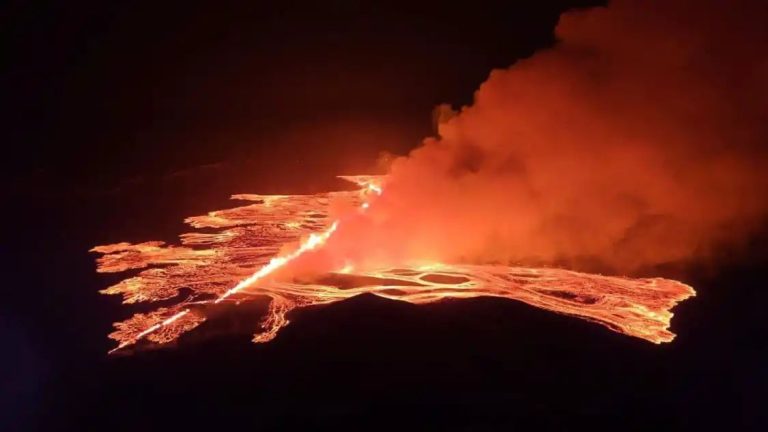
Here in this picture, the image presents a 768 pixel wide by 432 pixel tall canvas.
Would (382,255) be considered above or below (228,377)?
above

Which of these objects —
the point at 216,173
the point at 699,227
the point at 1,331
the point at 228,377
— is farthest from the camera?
the point at 216,173

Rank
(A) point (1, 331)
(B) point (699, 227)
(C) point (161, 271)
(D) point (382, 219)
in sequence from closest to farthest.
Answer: (A) point (1, 331) → (C) point (161, 271) → (D) point (382, 219) → (B) point (699, 227)

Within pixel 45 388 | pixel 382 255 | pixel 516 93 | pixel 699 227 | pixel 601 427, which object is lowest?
pixel 45 388

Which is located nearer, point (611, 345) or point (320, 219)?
point (611, 345)

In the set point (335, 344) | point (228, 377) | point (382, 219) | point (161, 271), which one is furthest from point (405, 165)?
point (228, 377)

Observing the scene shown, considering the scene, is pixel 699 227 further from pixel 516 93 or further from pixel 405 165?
pixel 405 165

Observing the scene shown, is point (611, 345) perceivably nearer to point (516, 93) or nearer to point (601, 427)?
point (601, 427)
